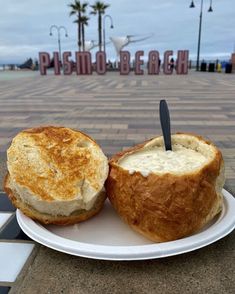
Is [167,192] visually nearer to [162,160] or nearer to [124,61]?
[162,160]

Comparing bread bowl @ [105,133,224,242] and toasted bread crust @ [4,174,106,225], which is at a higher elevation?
bread bowl @ [105,133,224,242]

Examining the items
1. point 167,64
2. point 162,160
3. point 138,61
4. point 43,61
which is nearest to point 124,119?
point 162,160

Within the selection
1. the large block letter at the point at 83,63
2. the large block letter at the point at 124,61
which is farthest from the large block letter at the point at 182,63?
the large block letter at the point at 83,63

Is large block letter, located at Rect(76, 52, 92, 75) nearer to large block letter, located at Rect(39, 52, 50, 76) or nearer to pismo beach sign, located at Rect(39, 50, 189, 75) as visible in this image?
pismo beach sign, located at Rect(39, 50, 189, 75)

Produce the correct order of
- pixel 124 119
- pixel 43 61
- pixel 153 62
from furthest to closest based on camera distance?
pixel 43 61 → pixel 153 62 → pixel 124 119

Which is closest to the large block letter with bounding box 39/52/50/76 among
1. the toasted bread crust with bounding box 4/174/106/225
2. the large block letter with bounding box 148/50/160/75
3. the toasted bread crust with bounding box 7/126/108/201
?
the large block letter with bounding box 148/50/160/75

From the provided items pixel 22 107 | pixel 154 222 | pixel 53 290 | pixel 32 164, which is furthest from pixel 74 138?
pixel 22 107

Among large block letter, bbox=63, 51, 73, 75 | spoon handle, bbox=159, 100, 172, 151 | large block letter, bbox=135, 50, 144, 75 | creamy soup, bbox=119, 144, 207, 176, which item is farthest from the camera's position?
large block letter, bbox=63, 51, 73, 75

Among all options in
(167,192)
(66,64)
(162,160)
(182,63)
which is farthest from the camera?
(182,63)

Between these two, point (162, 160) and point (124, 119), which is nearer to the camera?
point (162, 160)
